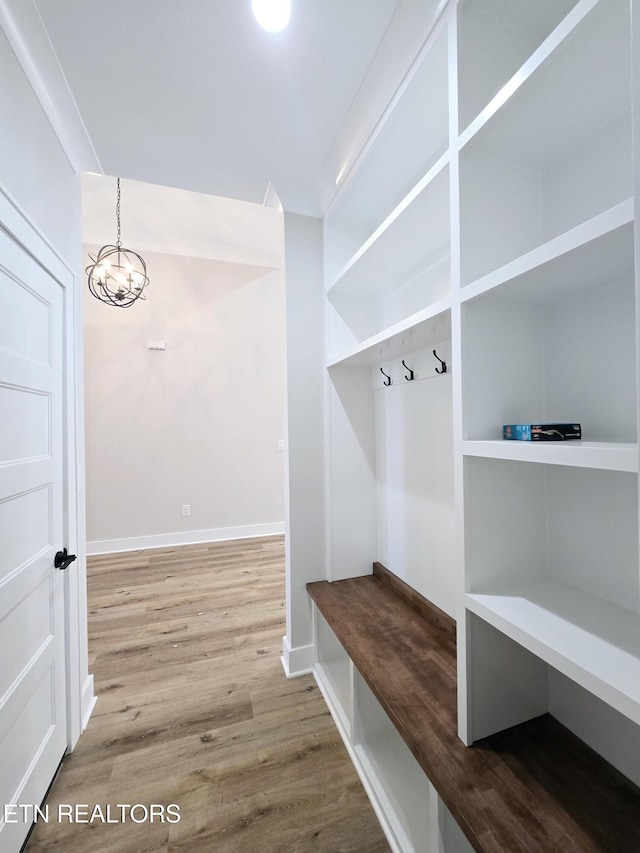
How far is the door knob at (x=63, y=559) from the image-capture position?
4.56ft


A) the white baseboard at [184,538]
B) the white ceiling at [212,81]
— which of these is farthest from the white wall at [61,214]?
the white baseboard at [184,538]

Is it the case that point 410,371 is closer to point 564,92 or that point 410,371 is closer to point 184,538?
point 564,92

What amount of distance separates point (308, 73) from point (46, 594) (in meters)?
2.23

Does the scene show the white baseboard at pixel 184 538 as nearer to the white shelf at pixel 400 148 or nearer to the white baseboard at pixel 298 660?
the white baseboard at pixel 298 660

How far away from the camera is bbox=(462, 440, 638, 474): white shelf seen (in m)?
0.58

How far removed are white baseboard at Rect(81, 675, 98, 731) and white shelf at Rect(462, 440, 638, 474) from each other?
2085 millimetres

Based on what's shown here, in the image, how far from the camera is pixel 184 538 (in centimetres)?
407

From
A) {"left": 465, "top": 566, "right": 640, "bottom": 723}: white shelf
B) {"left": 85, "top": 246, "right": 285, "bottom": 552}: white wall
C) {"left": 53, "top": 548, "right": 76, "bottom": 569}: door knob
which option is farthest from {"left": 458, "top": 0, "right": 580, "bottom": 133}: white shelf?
{"left": 85, "top": 246, "right": 285, "bottom": 552}: white wall

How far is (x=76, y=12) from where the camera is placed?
42.5 inches

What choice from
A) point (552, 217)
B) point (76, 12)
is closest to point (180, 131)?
point (76, 12)

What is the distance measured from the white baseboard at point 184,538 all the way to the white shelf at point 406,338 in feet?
9.98

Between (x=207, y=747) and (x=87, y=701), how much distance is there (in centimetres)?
68

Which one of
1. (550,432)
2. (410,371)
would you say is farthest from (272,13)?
(550,432)

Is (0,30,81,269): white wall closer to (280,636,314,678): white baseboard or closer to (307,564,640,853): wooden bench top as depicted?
(307,564,640,853): wooden bench top
